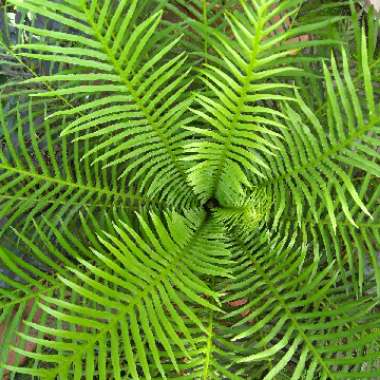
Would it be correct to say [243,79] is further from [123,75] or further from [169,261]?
[169,261]

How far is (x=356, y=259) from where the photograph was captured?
3.21 feet

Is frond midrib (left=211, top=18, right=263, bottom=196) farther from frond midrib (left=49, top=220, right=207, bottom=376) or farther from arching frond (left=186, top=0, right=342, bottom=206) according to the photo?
frond midrib (left=49, top=220, right=207, bottom=376)

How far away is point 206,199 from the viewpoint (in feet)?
3.35

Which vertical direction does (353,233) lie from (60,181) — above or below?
above

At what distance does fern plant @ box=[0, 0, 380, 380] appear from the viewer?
0.63m

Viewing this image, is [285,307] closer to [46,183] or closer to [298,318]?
[298,318]

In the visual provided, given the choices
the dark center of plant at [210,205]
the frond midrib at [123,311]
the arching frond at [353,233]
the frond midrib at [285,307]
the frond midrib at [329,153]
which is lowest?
the frond midrib at [123,311]

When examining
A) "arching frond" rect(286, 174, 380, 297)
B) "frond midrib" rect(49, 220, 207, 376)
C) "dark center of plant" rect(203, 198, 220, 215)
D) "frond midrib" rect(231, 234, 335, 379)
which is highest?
"arching frond" rect(286, 174, 380, 297)

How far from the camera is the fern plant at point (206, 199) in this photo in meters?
0.63

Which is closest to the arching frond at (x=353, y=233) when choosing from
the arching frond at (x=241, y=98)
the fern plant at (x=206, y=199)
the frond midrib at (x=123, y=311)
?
the fern plant at (x=206, y=199)

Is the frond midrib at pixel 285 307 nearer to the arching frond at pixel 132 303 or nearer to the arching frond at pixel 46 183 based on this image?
the arching frond at pixel 132 303

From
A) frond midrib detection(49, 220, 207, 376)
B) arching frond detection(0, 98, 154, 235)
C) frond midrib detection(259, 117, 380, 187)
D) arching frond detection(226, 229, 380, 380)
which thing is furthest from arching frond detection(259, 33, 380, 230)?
arching frond detection(0, 98, 154, 235)

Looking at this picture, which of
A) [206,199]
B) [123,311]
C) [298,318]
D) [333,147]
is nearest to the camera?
[123,311]

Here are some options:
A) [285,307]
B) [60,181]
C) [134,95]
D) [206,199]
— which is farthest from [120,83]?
[285,307]
